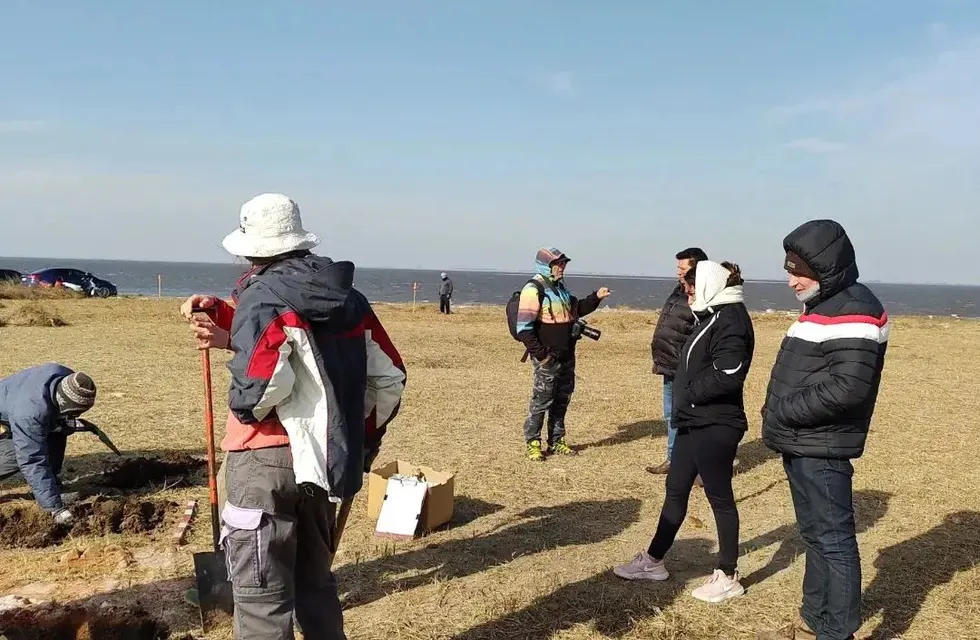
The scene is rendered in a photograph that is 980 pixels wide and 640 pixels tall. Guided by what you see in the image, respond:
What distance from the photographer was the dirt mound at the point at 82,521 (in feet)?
15.4

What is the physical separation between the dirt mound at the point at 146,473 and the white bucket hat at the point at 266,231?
398cm

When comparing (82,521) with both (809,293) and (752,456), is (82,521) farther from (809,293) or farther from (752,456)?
(752,456)

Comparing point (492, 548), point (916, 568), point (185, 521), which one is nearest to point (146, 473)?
point (185, 521)

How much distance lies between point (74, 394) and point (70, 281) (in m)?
31.3

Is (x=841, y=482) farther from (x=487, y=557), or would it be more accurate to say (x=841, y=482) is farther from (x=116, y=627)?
(x=116, y=627)

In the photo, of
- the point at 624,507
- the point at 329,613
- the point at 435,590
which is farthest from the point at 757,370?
the point at 329,613

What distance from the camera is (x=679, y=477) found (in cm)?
426

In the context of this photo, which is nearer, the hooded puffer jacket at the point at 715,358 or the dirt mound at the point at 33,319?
the hooded puffer jacket at the point at 715,358

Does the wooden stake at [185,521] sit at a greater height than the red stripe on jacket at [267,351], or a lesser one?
lesser

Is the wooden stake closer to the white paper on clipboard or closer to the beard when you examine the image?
the white paper on clipboard

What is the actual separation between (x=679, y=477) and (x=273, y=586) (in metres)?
2.49

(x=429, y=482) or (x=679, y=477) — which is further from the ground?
(x=679, y=477)

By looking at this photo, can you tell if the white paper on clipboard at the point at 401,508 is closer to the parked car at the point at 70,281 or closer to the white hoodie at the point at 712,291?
the white hoodie at the point at 712,291

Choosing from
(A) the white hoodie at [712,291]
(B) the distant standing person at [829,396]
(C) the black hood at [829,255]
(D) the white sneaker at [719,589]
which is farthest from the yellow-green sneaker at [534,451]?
(C) the black hood at [829,255]
